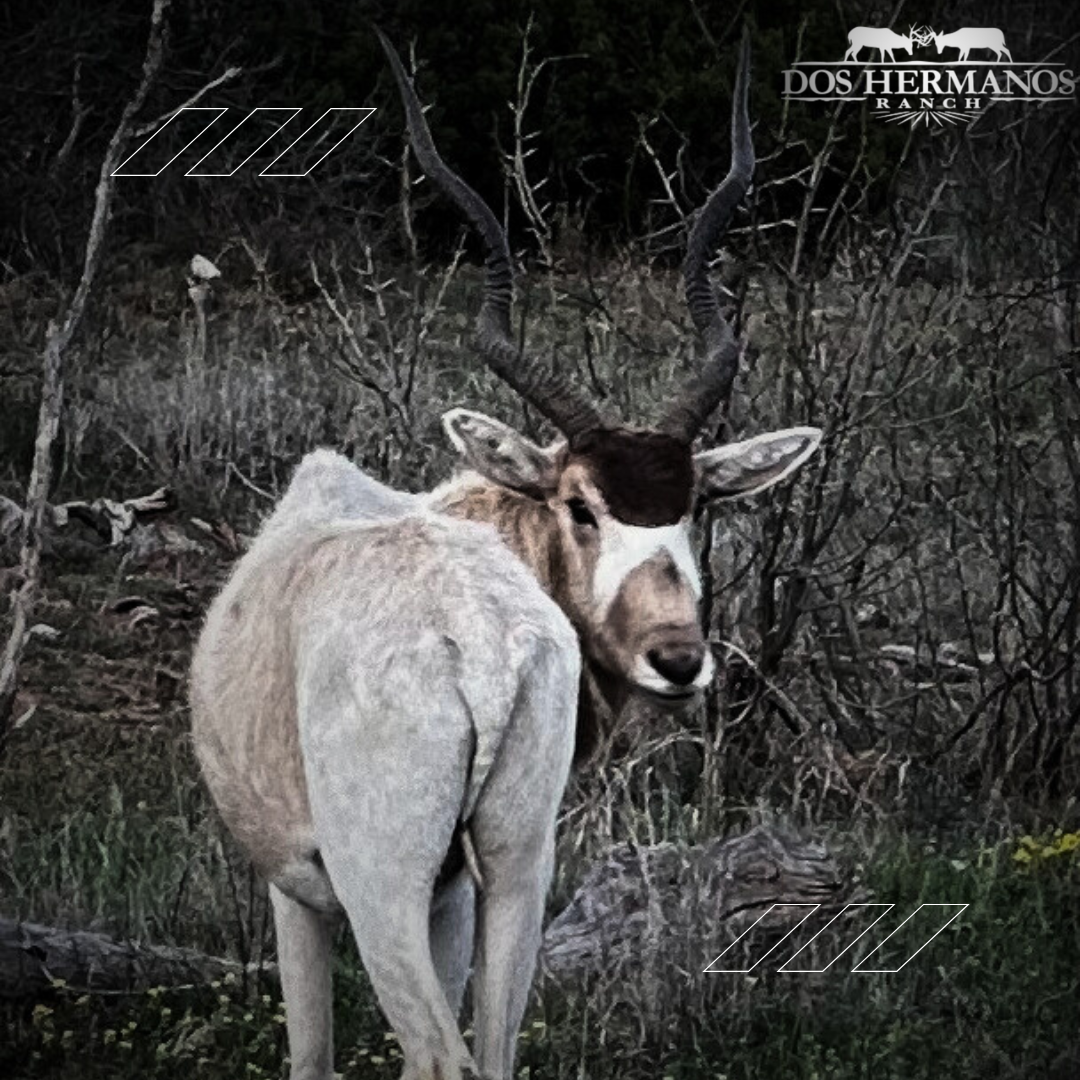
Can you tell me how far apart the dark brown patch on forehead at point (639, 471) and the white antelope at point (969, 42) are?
2929 millimetres

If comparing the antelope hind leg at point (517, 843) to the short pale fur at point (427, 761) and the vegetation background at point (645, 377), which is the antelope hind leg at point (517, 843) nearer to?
the short pale fur at point (427, 761)

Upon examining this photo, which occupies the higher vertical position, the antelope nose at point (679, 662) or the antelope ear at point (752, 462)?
the antelope ear at point (752, 462)

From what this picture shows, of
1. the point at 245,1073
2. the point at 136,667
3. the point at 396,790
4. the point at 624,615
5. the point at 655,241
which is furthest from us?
the point at 655,241

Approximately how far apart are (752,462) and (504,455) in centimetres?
59

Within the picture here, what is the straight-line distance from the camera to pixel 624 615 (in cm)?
611

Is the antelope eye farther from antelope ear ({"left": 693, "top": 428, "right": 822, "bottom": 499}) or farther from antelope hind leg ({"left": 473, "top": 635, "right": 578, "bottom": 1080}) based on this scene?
antelope hind leg ({"left": 473, "top": 635, "right": 578, "bottom": 1080})

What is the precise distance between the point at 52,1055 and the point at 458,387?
2889mm

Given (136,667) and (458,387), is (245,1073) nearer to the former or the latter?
(136,667)

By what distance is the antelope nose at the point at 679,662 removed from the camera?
5957 mm

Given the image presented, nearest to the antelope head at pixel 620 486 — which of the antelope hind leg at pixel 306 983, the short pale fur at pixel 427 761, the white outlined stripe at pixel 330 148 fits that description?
the short pale fur at pixel 427 761

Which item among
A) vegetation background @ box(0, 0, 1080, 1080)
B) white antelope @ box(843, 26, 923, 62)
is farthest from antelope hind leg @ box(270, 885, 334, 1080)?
white antelope @ box(843, 26, 923, 62)

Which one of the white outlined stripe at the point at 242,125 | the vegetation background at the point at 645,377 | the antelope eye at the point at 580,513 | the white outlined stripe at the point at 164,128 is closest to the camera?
the antelope eye at the point at 580,513

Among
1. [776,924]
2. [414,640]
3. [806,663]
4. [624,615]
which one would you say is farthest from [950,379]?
[414,640]

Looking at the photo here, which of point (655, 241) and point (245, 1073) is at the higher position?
point (655, 241)
